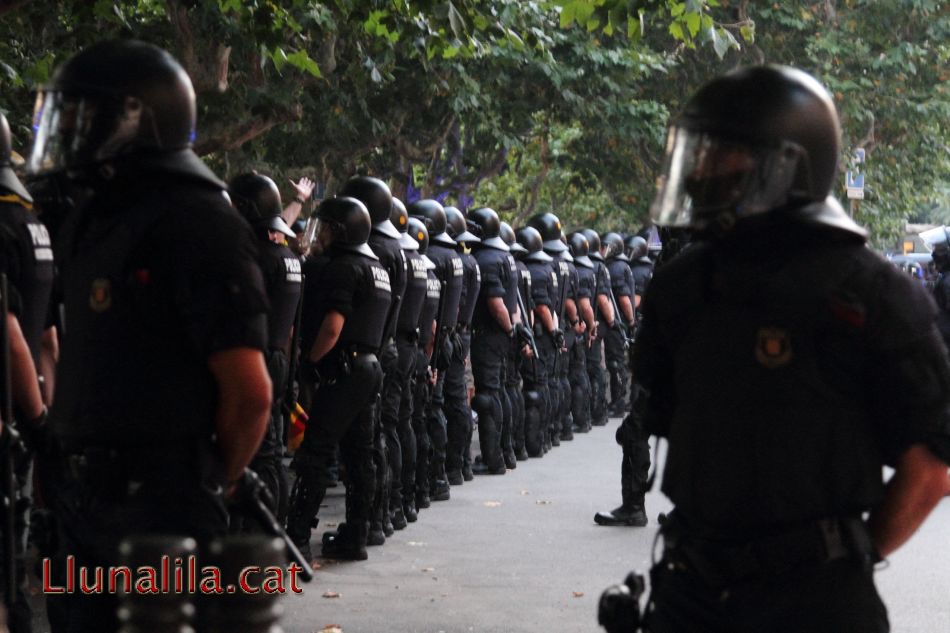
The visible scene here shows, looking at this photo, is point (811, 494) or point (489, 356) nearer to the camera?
point (811, 494)

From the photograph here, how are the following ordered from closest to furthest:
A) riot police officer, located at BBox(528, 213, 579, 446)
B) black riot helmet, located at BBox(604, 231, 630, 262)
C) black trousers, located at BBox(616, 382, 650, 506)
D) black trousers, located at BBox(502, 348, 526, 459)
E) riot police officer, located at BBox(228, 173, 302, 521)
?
riot police officer, located at BBox(228, 173, 302, 521), black trousers, located at BBox(616, 382, 650, 506), black trousers, located at BBox(502, 348, 526, 459), riot police officer, located at BBox(528, 213, 579, 446), black riot helmet, located at BBox(604, 231, 630, 262)

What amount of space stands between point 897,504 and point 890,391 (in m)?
0.26

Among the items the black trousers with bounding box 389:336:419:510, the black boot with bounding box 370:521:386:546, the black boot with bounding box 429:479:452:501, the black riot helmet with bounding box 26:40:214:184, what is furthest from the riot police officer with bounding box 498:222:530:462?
the black riot helmet with bounding box 26:40:214:184

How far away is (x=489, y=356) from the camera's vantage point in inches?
568

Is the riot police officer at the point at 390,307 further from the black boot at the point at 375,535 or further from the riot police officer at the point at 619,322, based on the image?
the riot police officer at the point at 619,322

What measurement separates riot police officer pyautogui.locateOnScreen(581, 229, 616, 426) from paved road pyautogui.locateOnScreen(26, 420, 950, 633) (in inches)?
245

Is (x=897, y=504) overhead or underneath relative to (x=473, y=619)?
overhead

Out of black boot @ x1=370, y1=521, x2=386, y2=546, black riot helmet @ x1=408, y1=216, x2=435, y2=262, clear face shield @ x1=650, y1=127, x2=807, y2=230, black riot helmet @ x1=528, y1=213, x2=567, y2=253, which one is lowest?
black boot @ x1=370, y1=521, x2=386, y2=546

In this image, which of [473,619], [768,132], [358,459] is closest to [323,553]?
[358,459]

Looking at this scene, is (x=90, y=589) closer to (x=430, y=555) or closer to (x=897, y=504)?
(x=897, y=504)

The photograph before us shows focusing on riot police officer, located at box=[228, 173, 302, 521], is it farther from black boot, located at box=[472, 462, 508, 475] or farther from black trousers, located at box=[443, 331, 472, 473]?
black boot, located at box=[472, 462, 508, 475]

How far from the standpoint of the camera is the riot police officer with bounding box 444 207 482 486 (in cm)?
1315

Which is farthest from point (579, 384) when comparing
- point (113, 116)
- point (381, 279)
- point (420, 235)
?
point (113, 116)

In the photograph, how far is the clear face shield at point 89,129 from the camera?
4113 mm
